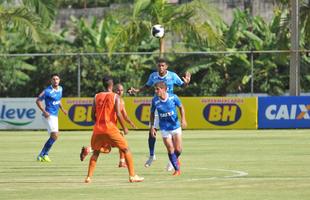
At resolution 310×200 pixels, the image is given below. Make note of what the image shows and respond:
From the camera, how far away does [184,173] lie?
18.2m

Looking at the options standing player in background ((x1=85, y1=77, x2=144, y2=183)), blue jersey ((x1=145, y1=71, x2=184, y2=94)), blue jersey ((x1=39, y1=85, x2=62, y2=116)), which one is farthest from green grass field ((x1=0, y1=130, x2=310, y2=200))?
blue jersey ((x1=145, y1=71, x2=184, y2=94))

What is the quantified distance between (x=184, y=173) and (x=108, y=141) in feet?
8.35

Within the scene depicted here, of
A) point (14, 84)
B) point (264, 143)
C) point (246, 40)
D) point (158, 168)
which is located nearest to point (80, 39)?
point (14, 84)

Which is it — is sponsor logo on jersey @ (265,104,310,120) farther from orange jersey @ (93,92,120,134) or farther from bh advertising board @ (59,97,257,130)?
orange jersey @ (93,92,120,134)

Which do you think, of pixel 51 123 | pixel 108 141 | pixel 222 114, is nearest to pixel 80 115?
pixel 222 114

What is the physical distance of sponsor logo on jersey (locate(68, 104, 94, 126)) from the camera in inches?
1570

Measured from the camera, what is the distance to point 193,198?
1329 centimetres

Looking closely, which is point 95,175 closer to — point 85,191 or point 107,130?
point 107,130

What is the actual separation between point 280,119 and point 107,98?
22784 millimetres

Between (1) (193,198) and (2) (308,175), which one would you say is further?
(2) (308,175)

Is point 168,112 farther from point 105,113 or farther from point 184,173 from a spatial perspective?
point 105,113

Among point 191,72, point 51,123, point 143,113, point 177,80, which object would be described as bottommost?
point 143,113

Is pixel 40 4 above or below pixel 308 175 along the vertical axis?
above

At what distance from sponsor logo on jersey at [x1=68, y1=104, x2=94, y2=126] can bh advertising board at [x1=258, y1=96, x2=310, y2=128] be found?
6922 mm
